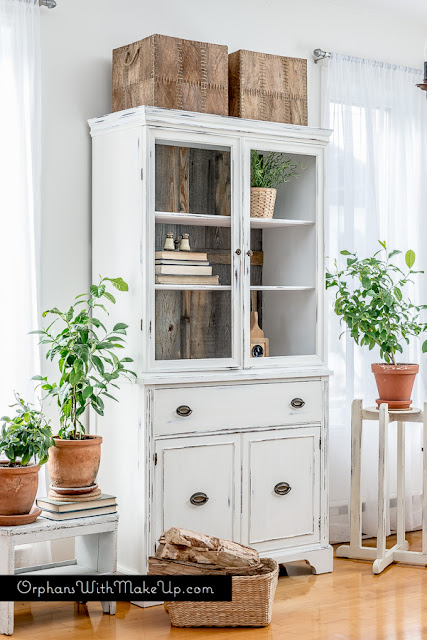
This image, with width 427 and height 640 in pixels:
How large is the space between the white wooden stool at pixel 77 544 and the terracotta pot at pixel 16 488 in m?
0.07

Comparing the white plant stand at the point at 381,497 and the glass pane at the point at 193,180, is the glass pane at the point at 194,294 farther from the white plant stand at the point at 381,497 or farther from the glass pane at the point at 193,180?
the white plant stand at the point at 381,497

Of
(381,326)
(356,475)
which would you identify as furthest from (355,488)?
(381,326)

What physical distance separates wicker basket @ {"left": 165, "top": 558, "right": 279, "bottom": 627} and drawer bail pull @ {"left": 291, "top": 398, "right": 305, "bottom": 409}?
0.87 m

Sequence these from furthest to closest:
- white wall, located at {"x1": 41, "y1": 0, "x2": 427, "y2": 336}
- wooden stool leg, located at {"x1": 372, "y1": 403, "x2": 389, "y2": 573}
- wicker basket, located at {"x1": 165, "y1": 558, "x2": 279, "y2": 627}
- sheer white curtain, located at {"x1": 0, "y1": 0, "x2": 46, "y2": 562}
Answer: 1. wooden stool leg, located at {"x1": 372, "y1": 403, "x2": 389, "y2": 573}
2. white wall, located at {"x1": 41, "y1": 0, "x2": 427, "y2": 336}
3. sheer white curtain, located at {"x1": 0, "y1": 0, "x2": 46, "y2": 562}
4. wicker basket, located at {"x1": 165, "y1": 558, "x2": 279, "y2": 627}

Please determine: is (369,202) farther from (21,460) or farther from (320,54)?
(21,460)

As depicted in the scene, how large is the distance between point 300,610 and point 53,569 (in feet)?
3.28

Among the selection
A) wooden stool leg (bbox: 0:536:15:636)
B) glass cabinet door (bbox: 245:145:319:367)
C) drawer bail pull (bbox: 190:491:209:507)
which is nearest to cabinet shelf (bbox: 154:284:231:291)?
glass cabinet door (bbox: 245:145:319:367)

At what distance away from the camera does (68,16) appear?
3.76 metres

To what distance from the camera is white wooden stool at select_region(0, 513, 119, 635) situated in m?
3.13

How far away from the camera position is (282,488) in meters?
3.88

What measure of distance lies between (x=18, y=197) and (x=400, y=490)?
2315mm

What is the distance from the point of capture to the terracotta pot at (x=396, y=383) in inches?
166

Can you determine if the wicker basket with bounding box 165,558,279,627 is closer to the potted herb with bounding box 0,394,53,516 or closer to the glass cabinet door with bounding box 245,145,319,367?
the potted herb with bounding box 0,394,53,516

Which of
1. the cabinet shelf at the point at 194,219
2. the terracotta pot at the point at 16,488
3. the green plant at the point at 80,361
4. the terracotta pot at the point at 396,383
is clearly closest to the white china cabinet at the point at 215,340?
the cabinet shelf at the point at 194,219
